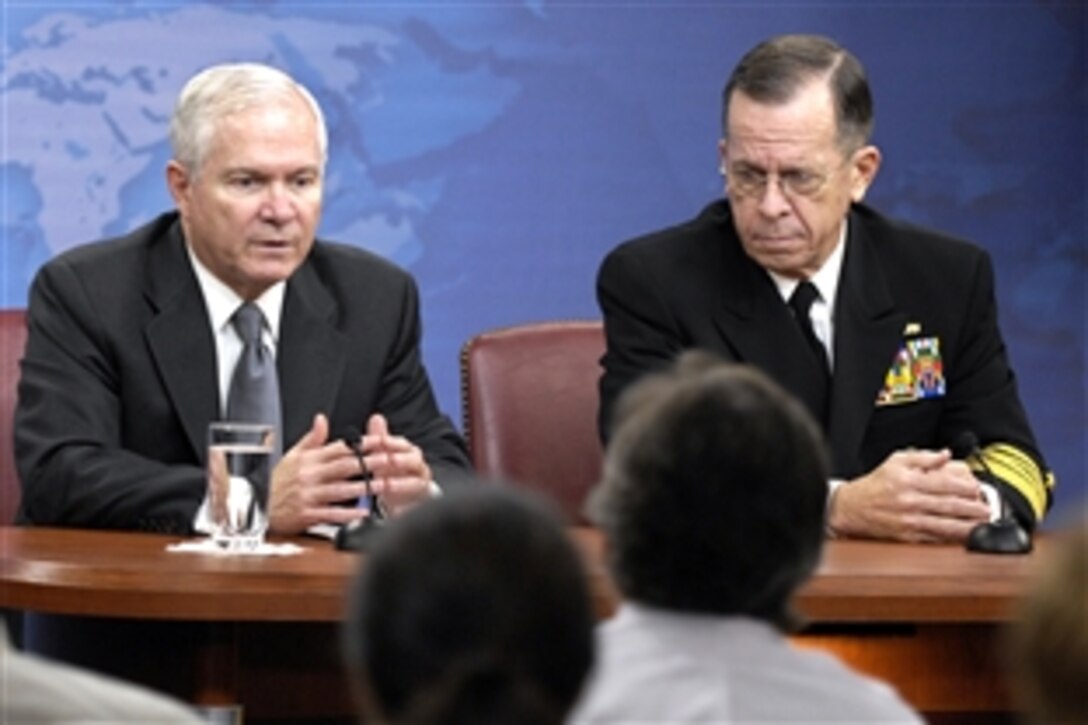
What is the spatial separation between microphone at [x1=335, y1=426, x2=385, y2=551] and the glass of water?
0.12m

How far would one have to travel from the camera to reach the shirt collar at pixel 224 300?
12.1ft

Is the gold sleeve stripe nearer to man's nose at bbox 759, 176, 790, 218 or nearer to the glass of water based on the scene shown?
man's nose at bbox 759, 176, 790, 218

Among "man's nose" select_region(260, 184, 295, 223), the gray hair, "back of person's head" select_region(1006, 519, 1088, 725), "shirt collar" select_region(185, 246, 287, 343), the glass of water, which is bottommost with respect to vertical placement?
the glass of water

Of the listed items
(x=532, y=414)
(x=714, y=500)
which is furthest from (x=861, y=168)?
(x=714, y=500)

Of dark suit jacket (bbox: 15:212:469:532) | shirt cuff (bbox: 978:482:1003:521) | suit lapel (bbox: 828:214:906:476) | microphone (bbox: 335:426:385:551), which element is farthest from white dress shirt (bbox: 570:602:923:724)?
suit lapel (bbox: 828:214:906:476)

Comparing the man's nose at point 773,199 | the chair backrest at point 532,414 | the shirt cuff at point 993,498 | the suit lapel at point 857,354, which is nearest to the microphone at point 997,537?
the shirt cuff at point 993,498

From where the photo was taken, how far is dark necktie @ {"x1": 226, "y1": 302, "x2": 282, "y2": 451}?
11.9ft

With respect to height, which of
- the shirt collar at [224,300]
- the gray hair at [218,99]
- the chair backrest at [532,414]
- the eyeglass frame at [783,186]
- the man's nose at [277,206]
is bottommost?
the chair backrest at [532,414]

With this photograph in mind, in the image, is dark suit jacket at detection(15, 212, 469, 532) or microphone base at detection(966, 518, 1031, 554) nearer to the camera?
microphone base at detection(966, 518, 1031, 554)

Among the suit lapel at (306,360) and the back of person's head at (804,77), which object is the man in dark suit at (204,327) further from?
the back of person's head at (804,77)

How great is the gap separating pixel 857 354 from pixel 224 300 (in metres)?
1.02

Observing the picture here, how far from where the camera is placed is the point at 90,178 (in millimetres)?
5027

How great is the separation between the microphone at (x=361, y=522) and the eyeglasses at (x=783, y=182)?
82 cm

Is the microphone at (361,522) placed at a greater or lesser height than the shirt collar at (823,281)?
lesser
